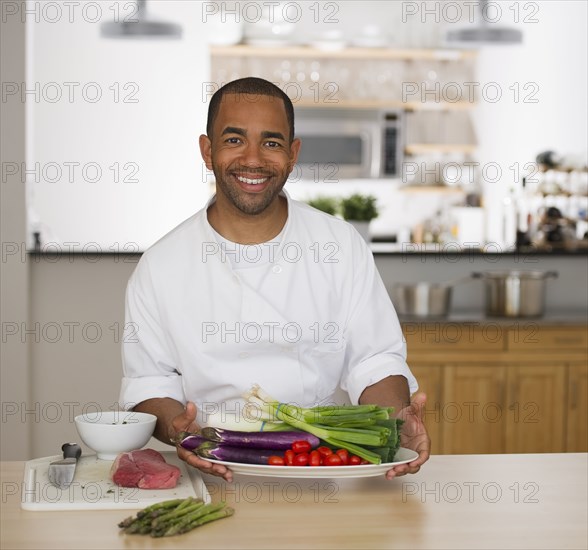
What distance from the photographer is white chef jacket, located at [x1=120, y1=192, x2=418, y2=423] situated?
83.0 inches

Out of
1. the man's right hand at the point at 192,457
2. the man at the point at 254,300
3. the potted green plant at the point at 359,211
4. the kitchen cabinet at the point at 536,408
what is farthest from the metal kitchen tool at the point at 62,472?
the potted green plant at the point at 359,211

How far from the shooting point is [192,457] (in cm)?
170

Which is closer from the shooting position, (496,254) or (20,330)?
(20,330)

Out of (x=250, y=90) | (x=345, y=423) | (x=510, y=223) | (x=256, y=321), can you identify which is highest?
(x=250, y=90)

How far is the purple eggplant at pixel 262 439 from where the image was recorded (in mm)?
1691

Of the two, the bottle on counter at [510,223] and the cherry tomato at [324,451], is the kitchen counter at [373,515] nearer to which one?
the cherry tomato at [324,451]

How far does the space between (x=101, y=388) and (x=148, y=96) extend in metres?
3.38

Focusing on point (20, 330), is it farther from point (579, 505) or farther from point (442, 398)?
point (579, 505)

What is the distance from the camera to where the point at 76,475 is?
5.67 feet

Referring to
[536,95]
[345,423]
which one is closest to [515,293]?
[345,423]

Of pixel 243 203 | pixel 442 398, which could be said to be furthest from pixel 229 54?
pixel 243 203

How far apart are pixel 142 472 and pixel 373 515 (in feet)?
1.32

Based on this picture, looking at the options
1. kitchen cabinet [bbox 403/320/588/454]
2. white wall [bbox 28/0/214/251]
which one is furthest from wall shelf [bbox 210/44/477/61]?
kitchen cabinet [bbox 403/320/588/454]

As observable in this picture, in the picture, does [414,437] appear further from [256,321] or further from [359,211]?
[359,211]
